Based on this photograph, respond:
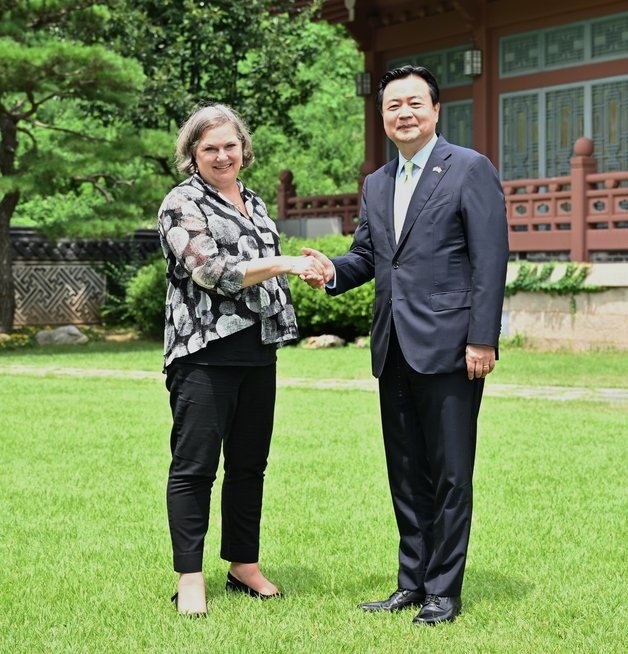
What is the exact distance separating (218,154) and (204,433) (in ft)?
3.45

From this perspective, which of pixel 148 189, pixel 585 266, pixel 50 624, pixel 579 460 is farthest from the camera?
pixel 148 189

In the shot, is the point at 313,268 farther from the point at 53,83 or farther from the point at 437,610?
the point at 53,83

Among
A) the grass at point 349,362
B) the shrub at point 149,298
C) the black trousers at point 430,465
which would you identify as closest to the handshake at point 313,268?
the black trousers at point 430,465

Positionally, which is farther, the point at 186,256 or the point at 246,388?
the point at 246,388

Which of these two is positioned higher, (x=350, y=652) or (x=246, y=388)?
(x=246, y=388)

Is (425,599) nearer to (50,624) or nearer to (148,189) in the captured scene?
(50,624)

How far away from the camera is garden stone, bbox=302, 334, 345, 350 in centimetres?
1748

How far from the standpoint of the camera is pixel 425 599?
4.50 meters

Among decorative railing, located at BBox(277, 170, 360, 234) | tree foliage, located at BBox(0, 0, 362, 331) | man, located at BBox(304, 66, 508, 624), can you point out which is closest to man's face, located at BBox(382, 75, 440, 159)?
man, located at BBox(304, 66, 508, 624)

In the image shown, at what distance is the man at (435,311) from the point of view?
4.36 m

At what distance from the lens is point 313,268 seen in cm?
455

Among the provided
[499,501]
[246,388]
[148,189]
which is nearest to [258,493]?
[246,388]

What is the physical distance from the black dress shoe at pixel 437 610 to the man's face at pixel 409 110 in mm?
1682

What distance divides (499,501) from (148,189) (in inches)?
480
